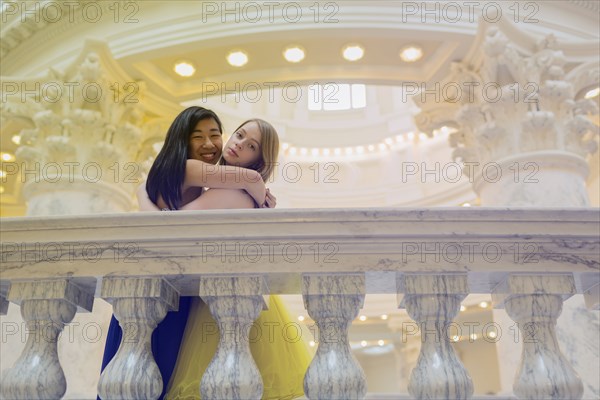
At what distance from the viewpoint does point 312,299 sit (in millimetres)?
1636

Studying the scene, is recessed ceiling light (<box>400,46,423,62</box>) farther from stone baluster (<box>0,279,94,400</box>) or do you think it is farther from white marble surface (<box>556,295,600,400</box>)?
stone baluster (<box>0,279,94,400</box>)

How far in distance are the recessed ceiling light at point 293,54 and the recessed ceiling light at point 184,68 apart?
1.15 meters

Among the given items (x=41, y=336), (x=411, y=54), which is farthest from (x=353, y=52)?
(x=41, y=336)

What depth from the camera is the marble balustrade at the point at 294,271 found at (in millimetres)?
1598

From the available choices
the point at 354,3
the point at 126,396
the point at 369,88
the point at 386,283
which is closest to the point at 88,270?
the point at 126,396

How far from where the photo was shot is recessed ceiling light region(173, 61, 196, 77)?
22.8 ft

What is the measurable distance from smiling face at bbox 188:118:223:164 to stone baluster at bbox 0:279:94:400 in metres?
1.00

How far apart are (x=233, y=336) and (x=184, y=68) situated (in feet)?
19.3

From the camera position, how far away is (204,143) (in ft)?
8.66

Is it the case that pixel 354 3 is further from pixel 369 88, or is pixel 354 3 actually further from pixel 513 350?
pixel 369 88

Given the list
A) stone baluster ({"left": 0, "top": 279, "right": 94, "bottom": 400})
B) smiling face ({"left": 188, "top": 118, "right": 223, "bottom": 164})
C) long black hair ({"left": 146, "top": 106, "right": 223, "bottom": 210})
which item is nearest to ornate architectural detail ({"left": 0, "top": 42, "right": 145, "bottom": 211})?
smiling face ({"left": 188, "top": 118, "right": 223, "bottom": 164})

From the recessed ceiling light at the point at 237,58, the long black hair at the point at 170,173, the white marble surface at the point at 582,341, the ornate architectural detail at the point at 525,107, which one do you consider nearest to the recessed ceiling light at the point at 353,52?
the recessed ceiling light at the point at 237,58

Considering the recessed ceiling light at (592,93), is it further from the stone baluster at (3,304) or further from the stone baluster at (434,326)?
the stone baluster at (3,304)

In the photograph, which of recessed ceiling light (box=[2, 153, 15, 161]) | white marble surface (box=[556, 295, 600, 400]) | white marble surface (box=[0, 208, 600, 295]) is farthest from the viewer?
recessed ceiling light (box=[2, 153, 15, 161])
